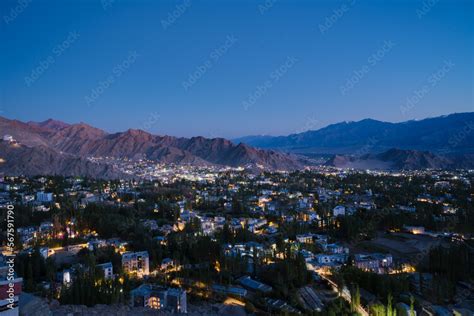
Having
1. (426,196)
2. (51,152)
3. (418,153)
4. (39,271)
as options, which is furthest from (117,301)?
(418,153)

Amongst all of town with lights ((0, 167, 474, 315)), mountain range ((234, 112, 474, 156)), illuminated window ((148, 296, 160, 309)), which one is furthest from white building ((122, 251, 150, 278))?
mountain range ((234, 112, 474, 156))

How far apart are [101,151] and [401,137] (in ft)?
352

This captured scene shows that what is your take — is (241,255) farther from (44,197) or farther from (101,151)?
(101,151)

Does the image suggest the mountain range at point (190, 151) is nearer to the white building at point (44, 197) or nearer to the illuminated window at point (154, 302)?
the white building at point (44, 197)

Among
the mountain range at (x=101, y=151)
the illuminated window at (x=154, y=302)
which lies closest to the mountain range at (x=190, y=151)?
the mountain range at (x=101, y=151)

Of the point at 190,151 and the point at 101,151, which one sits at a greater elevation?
the point at 101,151

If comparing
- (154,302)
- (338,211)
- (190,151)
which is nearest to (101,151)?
(190,151)

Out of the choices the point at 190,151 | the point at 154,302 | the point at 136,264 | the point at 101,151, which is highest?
the point at 101,151

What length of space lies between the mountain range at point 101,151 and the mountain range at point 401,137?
4689 cm

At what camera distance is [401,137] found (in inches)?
5866

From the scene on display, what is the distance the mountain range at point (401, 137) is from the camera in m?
118

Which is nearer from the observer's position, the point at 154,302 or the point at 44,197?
the point at 154,302

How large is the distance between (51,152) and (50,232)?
142ft

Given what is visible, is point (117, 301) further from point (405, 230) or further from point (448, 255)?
point (405, 230)
